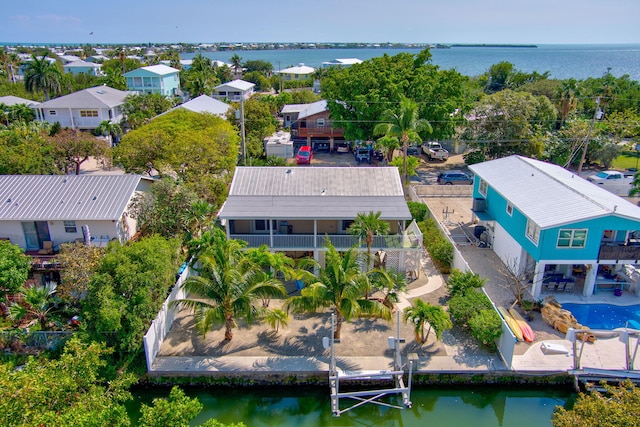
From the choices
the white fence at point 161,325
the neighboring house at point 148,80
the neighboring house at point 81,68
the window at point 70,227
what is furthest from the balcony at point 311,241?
the neighboring house at point 81,68

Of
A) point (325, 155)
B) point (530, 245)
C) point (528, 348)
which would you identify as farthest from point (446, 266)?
point (325, 155)

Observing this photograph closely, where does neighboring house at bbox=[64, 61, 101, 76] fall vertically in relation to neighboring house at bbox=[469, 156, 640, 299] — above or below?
above

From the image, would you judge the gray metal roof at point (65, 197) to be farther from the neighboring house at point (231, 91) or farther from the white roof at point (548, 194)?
the neighboring house at point (231, 91)

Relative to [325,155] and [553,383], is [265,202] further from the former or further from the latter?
[325,155]

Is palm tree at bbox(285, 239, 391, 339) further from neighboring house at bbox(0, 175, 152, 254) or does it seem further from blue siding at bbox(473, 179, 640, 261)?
neighboring house at bbox(0, 175, 152, 254)

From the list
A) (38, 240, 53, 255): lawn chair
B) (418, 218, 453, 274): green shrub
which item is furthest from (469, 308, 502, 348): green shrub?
(38, 240, 53, 255): lawn chair

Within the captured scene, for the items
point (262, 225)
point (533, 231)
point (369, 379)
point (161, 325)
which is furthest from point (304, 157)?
point (369, 379)
